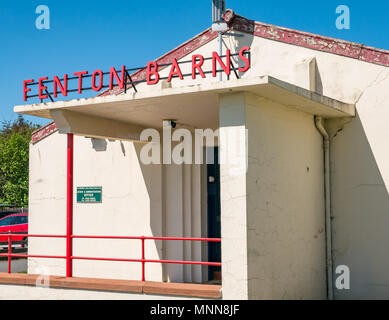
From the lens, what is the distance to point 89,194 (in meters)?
12.2

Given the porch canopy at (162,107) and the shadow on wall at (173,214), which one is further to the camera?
the shadow on wall at (173,214)

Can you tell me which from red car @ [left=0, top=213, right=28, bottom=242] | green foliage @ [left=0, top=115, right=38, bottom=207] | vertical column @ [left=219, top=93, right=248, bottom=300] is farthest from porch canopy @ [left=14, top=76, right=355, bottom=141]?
green foliage @ [left=0, top=115, right=38, bottom=207]

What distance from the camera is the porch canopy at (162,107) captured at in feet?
25.3

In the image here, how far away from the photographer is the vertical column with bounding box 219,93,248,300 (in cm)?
748

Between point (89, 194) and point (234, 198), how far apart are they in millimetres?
5456

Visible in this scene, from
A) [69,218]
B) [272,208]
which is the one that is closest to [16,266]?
[69,218]

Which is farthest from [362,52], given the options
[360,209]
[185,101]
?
[185,101]

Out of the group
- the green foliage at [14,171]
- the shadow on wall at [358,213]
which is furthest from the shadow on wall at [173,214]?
the green foliage at [14,171]

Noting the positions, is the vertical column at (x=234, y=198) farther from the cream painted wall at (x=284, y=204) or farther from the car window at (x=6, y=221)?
the car window at (x=6, y=221)

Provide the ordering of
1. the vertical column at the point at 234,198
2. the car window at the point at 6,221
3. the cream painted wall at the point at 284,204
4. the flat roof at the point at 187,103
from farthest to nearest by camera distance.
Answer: the car window at the point at 6,221, the cream painted wall at the point at 284,204, the flat roof at the point at 187,103, the vertical column at the point at 234,198

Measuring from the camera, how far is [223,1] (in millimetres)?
11242

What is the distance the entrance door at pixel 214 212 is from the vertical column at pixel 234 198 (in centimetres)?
428
